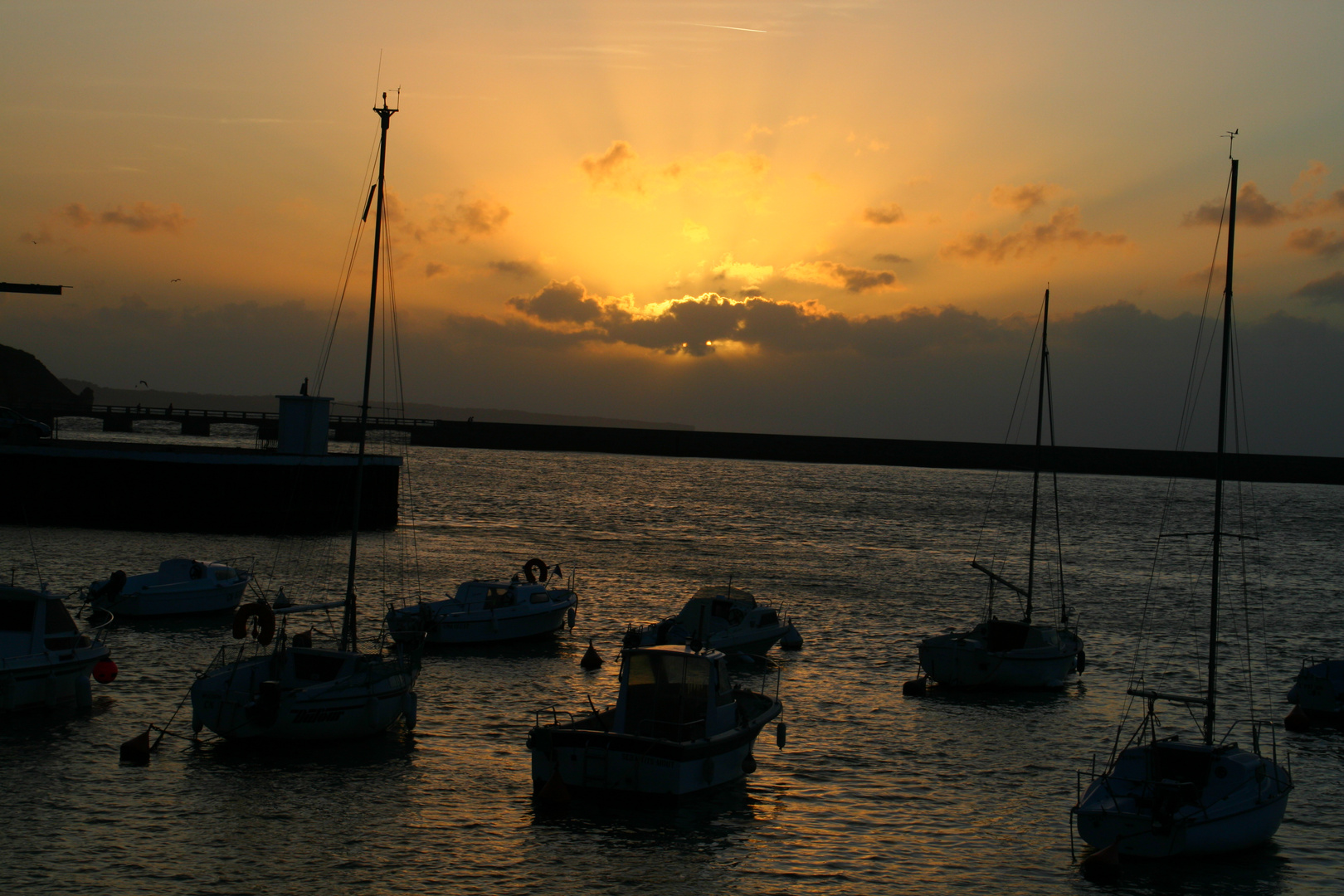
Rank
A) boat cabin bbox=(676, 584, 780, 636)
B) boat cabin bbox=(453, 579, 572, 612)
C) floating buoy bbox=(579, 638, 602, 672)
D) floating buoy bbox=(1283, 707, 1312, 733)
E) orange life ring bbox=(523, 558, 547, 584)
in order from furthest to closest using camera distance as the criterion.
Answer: orange life ring bbox=(523, 558, 547, 584), boat cabin bbox=(453, 579, 572, 612), boat cabin bbox=(676, 584, 780, 636), floating buoy bbox=(579, 638, 602, 672), floating buoy bbox=(1283, 707, 1312, 733)

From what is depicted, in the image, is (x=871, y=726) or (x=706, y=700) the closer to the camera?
(x=706, y=700)

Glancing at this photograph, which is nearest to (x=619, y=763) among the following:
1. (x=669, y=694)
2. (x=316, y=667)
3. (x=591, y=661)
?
(x=669, y=694)

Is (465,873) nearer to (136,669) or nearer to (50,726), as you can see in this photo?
(50,726)

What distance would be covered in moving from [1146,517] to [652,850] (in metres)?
122

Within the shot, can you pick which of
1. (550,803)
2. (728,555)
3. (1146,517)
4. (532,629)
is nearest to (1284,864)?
(550,803)

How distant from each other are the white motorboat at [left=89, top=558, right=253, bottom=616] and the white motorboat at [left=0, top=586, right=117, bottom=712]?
474 inches

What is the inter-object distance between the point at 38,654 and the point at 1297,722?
2979cm

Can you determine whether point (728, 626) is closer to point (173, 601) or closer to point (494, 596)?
point (494, 596)

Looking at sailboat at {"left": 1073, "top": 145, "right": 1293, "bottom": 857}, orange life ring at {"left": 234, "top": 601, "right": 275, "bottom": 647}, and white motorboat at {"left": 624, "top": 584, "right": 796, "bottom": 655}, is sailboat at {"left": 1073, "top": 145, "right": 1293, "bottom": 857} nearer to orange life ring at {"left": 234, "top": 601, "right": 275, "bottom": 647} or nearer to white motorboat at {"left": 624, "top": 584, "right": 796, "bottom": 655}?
white motorboat at {"left": 624, "top": 584, "right": 796, "bottom": 655}

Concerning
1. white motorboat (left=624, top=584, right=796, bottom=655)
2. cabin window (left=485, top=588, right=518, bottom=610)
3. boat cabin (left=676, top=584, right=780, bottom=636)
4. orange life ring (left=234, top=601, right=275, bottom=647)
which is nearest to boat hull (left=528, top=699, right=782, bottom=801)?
orange life ring (left=234, top=601, right=275, bottom=647)

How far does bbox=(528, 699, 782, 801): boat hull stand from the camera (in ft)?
62.4

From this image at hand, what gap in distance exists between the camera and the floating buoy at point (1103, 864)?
16859 mm

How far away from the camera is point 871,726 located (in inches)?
1035

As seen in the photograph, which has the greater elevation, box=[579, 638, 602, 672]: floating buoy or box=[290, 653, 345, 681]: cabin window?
box=[290, 653, 345, 681]: cabin window
